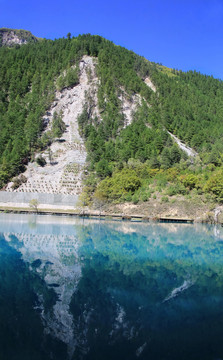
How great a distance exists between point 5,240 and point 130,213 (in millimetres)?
27446

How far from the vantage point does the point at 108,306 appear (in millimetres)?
8367

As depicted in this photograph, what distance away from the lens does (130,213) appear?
45.2 metres

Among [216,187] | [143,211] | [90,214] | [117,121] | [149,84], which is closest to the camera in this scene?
[216,187]

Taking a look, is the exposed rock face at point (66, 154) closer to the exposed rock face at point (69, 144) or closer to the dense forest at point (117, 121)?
the exposed rock face at point (69, 144)

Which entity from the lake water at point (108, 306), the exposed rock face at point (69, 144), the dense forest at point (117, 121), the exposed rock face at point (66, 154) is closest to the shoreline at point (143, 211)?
the dense forest at point (117, 121)

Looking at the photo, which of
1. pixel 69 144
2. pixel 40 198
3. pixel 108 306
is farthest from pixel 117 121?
pixel 108 306

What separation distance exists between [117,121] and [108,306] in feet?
224

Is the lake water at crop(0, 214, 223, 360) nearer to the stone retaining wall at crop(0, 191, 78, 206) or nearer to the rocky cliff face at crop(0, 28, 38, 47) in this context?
the stone retaining wall at crop(0, 191, 78, 206)

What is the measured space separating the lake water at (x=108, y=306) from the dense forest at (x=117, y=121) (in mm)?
32566

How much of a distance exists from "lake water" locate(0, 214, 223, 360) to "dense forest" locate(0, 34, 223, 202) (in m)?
32.6

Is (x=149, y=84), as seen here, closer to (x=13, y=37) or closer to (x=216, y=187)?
(x=216, y=187)

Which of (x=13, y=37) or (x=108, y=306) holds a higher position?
(x=13, y=37)

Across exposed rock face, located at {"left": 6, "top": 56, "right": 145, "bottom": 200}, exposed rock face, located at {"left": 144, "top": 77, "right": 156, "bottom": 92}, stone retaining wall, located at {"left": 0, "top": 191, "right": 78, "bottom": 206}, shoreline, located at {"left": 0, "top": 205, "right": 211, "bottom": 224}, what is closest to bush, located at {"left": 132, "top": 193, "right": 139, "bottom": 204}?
shoreline, located at {"left": 0, "top": 205, "right": 211, "bottom": 224}

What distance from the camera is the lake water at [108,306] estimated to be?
617 cm
